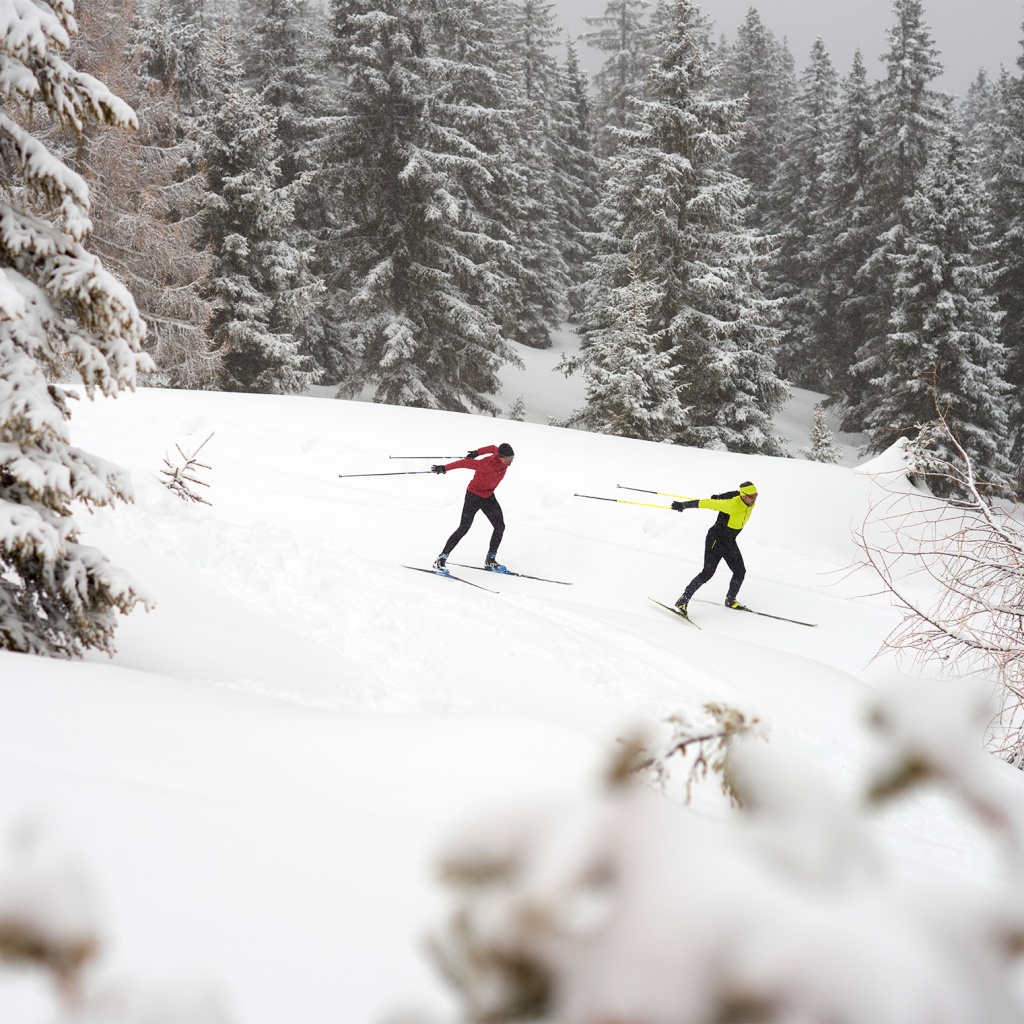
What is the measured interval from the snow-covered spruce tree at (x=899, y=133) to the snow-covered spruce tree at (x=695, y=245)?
32.7 ft

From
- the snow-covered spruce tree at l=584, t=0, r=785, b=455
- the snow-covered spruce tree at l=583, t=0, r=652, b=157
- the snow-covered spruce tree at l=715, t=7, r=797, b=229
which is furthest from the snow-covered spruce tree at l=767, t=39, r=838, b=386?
the snow-covered spruce tree at l=584, t=0, r=785, b=455

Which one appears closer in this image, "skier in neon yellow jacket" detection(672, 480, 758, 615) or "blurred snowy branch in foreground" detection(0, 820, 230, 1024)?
"blurred snowy branch in foreground" detection(0, 820, 230, 1024)

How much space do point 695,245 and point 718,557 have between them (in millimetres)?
13888

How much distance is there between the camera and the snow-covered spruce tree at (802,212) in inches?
1398

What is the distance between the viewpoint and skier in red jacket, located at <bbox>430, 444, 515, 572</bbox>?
10.3 metres

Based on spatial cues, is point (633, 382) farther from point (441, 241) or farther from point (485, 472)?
point (485, 472)

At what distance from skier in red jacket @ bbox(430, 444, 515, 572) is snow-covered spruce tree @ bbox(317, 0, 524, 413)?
11.0 meters

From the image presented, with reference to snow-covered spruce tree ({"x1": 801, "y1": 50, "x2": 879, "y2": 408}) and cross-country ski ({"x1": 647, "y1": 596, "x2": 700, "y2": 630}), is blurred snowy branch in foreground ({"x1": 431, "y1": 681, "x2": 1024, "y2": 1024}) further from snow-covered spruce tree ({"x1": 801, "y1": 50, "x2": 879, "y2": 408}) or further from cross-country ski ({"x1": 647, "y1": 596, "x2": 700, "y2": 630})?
snow-covered spruce tree ({"x1": 801, "y1": 50, "x2": 879, "y2": 408})

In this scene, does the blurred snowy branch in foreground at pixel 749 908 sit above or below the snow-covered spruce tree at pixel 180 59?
below

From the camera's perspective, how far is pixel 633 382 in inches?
710

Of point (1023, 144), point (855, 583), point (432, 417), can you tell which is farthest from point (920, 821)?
point (1023, 144)

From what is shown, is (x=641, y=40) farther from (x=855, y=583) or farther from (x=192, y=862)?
(x=192, y=862)

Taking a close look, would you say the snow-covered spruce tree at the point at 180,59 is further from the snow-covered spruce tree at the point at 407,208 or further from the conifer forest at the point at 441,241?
the snow-covered spruce tree at the point at 407,208

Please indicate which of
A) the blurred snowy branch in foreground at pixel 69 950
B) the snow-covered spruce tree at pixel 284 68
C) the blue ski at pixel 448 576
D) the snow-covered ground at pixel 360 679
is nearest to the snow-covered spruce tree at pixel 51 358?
the snow-covered ground at pixel 360 679
